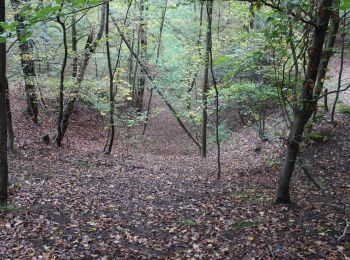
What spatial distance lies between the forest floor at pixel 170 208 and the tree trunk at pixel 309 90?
0.47m

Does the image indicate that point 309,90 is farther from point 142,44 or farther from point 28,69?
point 142,44

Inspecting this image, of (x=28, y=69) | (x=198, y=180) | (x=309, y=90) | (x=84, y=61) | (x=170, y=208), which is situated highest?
(x=309, y=90)

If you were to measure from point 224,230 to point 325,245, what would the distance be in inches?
70.7

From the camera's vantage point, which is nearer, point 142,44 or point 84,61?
point 84,61

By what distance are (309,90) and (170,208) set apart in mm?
4064

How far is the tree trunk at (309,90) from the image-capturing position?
19.1ft

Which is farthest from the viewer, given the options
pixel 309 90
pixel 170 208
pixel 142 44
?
pixel 142 44

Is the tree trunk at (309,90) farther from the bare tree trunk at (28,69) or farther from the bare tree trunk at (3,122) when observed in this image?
the bare tree trunk at (28,69)

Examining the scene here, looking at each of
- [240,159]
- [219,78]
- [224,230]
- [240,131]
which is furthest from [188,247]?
[219,78]

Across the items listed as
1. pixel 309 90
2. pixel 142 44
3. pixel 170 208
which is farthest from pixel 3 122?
pixel 142 44

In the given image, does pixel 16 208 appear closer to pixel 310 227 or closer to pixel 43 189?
pixel 43 189

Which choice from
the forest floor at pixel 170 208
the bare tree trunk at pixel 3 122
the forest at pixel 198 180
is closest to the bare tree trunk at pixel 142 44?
the forest at pixel 198 180

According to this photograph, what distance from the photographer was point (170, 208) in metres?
7.90

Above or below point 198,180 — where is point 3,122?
above
